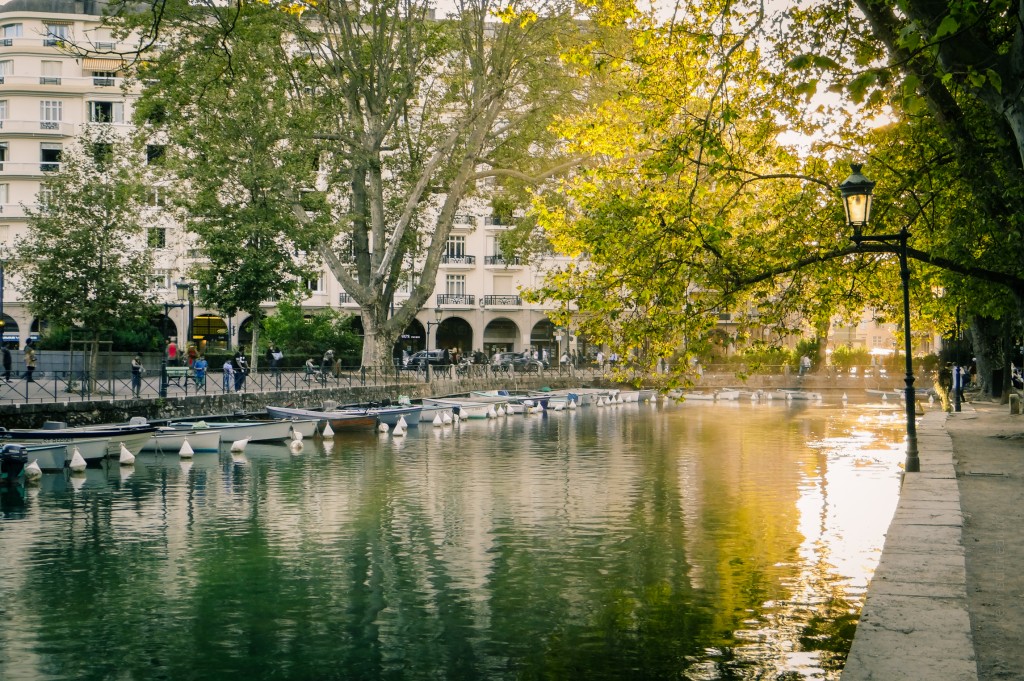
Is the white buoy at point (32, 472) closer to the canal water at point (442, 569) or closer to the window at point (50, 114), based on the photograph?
the canal water at point (442, 569)

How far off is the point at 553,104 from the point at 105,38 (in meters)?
40.2

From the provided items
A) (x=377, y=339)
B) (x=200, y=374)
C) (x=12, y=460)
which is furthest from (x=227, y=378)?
(x=12, y=460)

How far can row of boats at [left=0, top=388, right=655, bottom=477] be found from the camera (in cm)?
2280

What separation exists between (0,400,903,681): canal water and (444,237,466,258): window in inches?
1991

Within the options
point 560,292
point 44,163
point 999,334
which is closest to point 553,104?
point 999,334

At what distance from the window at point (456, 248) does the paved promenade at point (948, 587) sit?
60329 millimetres

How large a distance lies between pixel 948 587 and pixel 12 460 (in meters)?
18.9

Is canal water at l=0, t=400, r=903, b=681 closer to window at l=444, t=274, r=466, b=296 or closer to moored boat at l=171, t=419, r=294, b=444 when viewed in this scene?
moored boat at l=171, t=419, r=294, b=444

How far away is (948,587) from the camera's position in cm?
802

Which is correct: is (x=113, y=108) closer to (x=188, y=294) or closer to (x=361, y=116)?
(x=188, y=294)

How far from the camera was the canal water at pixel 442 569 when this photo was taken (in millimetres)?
9234

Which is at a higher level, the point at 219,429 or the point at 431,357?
the point at 431,357

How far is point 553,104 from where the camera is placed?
3791cm

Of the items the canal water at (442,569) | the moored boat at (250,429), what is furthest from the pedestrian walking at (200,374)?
the canal water at (442,569)
